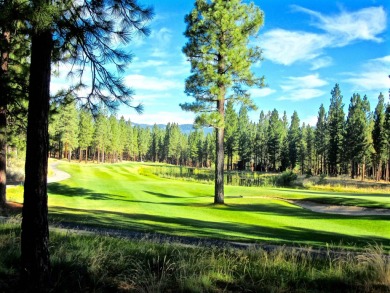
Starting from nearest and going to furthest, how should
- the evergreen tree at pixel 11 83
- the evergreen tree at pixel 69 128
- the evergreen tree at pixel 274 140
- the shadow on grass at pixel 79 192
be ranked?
the evergreen tree at pixel 11 83, the shadow on grass at pixel 79 192, the evergreen tree at pixel 69 128, the evergreen tree at pixel 274 140

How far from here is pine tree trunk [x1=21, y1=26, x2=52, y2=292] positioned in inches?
199

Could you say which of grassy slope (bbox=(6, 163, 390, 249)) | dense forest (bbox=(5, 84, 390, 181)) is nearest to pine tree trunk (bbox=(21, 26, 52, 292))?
grassy slope (bbox=(6, 163, 390, 249))

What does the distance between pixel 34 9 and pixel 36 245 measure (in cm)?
325

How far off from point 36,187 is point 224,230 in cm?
892

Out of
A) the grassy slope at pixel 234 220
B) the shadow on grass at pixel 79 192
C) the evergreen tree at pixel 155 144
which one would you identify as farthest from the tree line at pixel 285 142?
the grassy slope at pixel 234 220

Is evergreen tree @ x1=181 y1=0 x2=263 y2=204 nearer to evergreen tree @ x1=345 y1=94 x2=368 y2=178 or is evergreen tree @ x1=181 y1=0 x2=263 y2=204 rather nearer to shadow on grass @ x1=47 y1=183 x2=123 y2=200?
shadow on grass @ x1=47 y1=183 x2=123 y2=200

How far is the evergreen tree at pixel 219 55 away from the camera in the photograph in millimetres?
19875

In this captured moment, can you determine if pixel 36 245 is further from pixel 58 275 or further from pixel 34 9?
pixel 34 9

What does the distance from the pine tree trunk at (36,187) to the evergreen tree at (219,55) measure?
14.8 metres

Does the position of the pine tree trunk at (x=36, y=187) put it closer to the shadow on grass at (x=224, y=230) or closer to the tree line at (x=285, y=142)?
the shadow on grass at (x=224, y=230)

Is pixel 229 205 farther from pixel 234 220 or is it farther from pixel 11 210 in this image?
pixel 11 210

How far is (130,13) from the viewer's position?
20.1ft

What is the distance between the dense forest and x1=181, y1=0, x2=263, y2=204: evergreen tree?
3172 cm

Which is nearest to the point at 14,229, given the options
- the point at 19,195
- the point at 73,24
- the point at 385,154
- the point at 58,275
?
the point at 58,275
